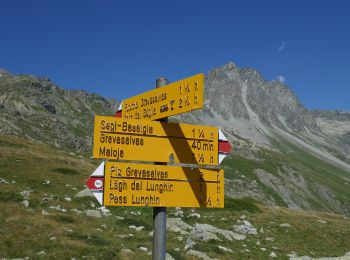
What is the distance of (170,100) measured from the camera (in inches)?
354

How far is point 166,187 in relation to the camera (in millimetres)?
8891

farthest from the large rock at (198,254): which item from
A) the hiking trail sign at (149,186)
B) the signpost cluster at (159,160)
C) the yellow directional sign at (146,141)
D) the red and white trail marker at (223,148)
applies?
the yellow directional sign at (146,141)

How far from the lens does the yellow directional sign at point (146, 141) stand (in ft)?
28.6

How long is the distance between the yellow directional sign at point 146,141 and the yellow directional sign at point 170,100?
33 cm

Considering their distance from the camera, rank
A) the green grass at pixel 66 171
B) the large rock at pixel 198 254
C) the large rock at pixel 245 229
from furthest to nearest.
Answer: the green grass at pixel 66 171 → the large rock at pixel 245 229 → the large rock at pixel 198 254

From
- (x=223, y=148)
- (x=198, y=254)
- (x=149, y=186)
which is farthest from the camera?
(x=198, y=254)

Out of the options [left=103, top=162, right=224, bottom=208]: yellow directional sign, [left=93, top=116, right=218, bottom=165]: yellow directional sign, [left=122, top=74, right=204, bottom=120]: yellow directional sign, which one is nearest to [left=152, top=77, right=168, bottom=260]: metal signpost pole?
[left=103, top=162, right=224, bottom=208]: yellow directional sign

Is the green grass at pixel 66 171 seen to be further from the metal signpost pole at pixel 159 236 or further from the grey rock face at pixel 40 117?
the grey rock face at pixel 40 117

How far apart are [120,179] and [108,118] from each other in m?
1.14

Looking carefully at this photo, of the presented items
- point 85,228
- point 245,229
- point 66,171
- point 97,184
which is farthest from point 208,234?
point 66,171

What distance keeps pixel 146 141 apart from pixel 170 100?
0.90 meters

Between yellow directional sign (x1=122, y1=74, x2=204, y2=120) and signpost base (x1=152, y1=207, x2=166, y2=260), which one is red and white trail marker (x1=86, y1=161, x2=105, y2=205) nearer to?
signpost base (x1=152, y1=207, x2=166, y2=260)

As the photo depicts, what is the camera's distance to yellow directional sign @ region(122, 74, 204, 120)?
8.61 m

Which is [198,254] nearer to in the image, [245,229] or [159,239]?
[245,229]
